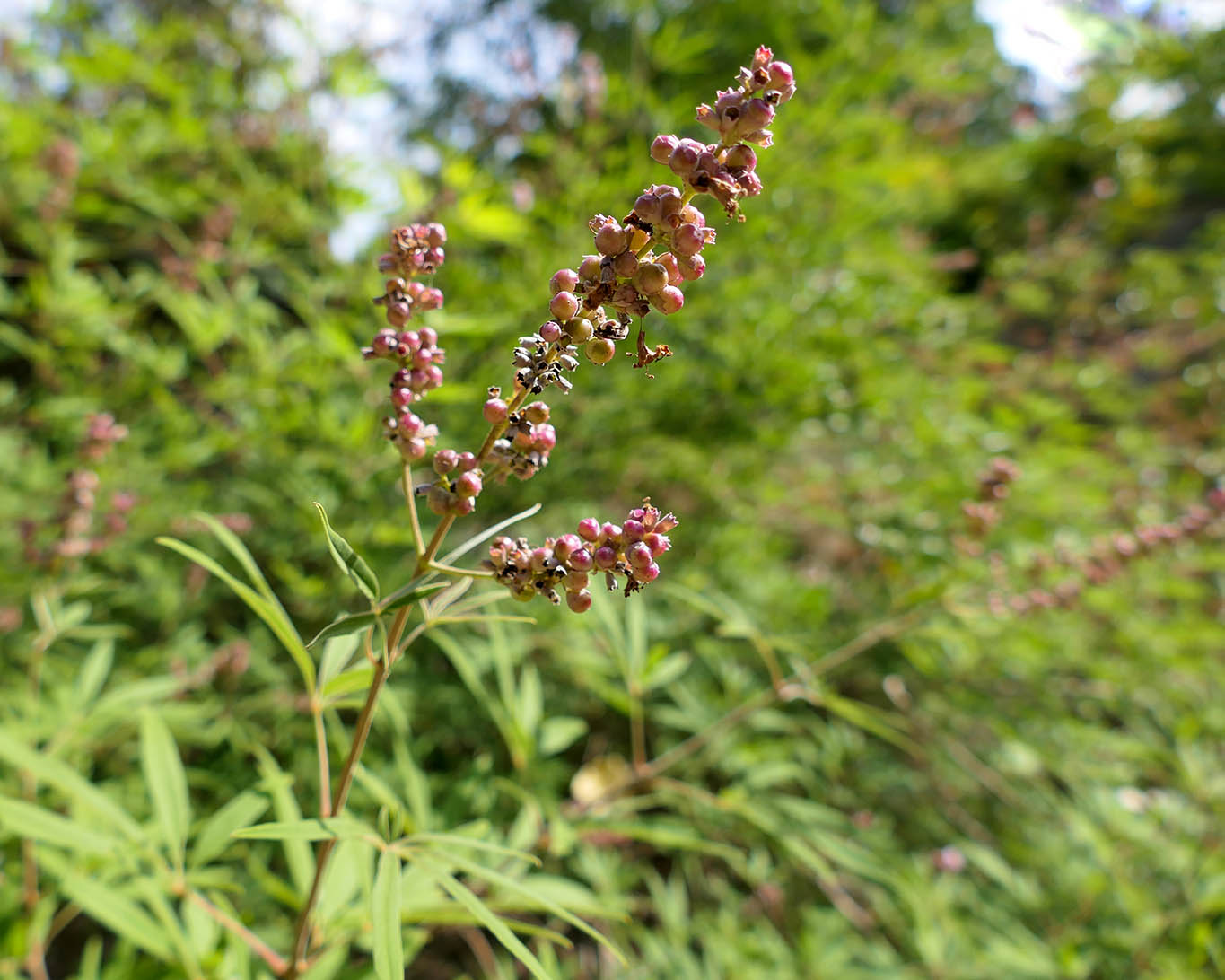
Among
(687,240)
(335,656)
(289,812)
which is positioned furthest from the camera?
(289,812)

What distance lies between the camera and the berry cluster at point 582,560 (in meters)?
0.70

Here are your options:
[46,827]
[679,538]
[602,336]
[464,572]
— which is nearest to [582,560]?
[464,572]

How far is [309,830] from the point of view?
730mm

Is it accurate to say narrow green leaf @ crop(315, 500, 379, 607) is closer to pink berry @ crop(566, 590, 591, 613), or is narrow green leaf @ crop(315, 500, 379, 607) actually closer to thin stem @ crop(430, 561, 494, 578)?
thin stem @ crop(430, 561, 494, 578)

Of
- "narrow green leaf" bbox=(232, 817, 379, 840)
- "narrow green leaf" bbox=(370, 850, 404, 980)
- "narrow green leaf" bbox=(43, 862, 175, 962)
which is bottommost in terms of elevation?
"narrow green leaf" bbox=(43, 862, 175, 962)

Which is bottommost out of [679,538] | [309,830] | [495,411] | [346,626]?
[309,830]

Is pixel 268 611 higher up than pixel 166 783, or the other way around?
pixel 268 611

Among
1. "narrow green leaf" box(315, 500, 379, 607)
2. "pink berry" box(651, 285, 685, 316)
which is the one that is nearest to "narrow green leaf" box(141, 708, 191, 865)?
"narrow green leaf" box(315, 500, 379, 607)

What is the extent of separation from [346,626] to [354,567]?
0.08 m

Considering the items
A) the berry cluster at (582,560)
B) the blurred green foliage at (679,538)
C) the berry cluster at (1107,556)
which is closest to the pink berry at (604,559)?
the berry cluster at (582,560)

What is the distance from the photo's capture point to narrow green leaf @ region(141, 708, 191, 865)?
1.10 metres

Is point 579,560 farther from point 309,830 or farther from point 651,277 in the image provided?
point 309,830

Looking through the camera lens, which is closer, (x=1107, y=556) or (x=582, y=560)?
(x=582, y=560)

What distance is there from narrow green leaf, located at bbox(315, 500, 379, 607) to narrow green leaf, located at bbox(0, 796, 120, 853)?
2.20 ft
